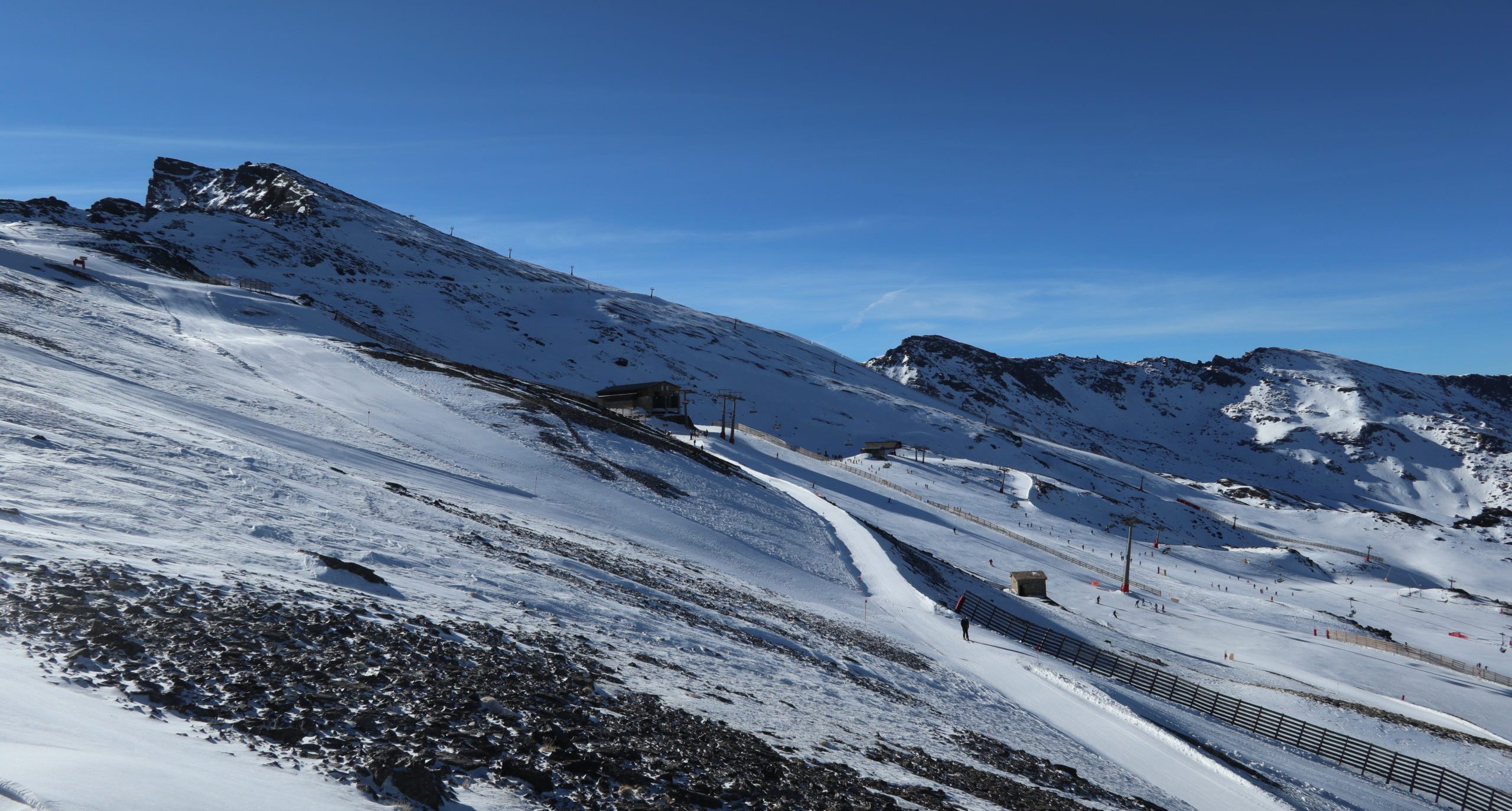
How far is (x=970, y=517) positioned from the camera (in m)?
74.7

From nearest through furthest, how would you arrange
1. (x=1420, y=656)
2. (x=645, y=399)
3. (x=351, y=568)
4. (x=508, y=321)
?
(x=351, y=568) → (x=1420, y=656) → (x=645, y=399) → (x=508, y=321)

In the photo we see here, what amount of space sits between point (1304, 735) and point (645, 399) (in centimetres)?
7162

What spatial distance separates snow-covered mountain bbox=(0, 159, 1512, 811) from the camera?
944cm

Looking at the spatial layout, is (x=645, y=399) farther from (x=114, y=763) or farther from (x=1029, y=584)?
(x=114, y=763)

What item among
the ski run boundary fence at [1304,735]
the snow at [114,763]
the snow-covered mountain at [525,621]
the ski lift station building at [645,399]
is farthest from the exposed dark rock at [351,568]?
the ski lift station building at [645,399]

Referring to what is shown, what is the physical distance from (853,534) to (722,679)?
33.0m

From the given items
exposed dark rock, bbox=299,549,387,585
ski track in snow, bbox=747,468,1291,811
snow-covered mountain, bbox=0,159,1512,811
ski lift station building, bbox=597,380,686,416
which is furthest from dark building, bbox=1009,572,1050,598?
ski lift station building, bbox=597,380,686,416

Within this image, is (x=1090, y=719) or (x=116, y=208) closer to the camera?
(x=1090, y=719)

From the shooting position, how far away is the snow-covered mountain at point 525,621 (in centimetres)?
944

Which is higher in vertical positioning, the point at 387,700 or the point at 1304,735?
the point at 387,700

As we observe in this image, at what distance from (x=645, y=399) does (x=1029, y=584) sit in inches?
2039

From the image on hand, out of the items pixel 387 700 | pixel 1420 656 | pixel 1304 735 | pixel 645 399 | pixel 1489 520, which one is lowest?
pixel 1304 735

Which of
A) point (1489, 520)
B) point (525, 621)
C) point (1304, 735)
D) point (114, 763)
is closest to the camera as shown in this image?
point (114, 763)

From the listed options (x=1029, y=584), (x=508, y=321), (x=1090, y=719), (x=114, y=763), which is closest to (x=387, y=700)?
(x=114, y=763)
